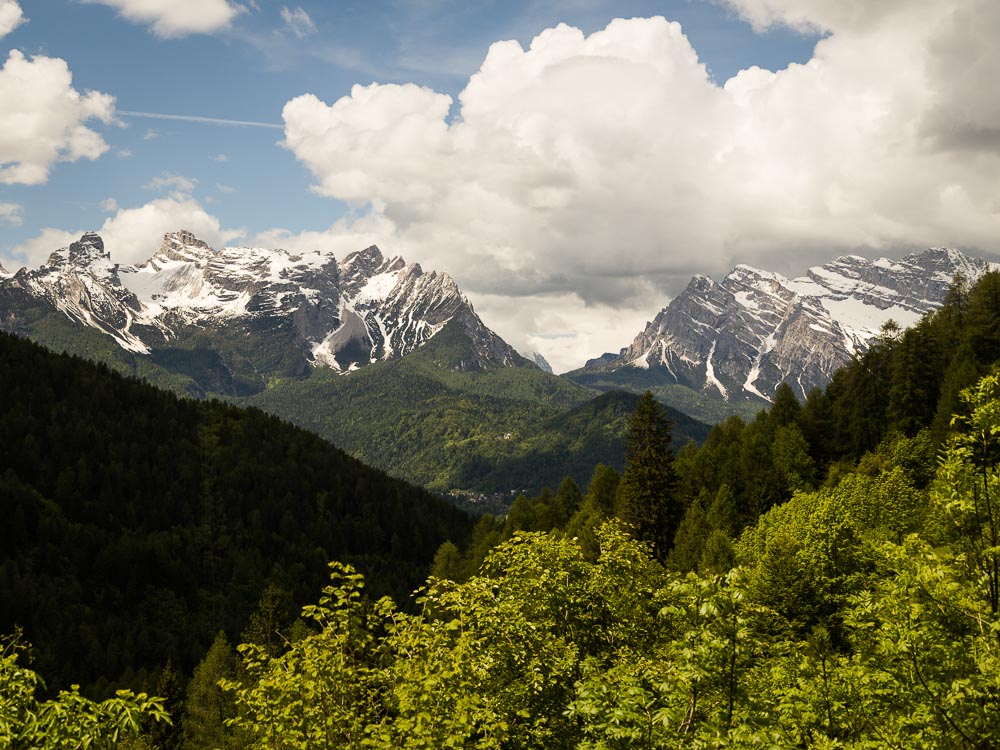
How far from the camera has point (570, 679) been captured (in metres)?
20.0

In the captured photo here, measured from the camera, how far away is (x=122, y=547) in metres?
151

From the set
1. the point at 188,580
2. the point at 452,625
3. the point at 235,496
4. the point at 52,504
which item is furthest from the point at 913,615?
the point at 235,496

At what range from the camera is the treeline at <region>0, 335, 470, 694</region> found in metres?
127

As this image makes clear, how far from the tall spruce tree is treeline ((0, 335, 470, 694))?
95.3 m

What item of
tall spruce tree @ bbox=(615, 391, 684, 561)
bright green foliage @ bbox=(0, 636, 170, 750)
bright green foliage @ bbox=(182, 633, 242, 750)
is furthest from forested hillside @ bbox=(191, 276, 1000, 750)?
bright green foliage @ bbox=(182, 633, 242, 750)

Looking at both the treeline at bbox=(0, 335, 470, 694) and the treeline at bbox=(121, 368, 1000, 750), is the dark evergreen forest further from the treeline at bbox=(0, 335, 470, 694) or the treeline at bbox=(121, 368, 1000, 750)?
the treeline at bbox=(0, 335, 470, 694)

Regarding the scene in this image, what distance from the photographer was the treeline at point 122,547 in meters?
127

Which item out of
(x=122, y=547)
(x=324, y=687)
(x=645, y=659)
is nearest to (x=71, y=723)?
(x=324, y=687)

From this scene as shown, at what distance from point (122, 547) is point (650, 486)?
13576 centimetres

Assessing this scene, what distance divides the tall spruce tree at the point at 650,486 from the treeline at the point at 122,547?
3752 inches

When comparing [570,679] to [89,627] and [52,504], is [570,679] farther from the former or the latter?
[52,504]

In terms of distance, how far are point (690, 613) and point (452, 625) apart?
7.82 meters

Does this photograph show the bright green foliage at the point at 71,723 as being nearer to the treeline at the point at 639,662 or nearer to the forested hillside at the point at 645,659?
the forested hillside at the point at 645,659

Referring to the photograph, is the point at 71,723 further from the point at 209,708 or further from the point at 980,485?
the point at 209,708
